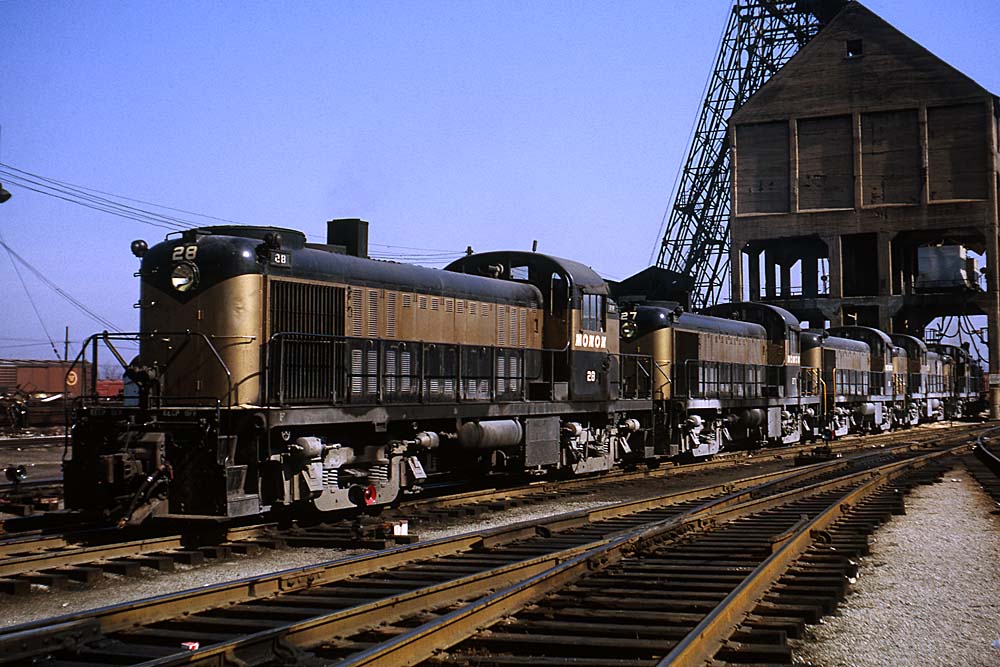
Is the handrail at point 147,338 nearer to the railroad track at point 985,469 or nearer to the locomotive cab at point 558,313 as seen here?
the locomotive cab at point 558,313

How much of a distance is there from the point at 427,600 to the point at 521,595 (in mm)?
695

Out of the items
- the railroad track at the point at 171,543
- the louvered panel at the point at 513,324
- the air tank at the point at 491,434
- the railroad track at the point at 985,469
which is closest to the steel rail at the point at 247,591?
the railroad track at the point at 171,543

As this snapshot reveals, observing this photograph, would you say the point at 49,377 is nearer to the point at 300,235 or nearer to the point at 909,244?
the point at 300,235

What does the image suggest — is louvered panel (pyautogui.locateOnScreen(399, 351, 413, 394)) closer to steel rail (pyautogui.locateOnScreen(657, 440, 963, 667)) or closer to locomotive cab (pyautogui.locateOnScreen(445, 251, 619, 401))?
locomotive cab (pyautogui.locateOnScreen(445, 251, 619, 401))

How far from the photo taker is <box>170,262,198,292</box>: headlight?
37.8ft

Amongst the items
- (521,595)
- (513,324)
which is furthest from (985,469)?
(521,595)

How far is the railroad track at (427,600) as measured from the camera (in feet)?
19.1

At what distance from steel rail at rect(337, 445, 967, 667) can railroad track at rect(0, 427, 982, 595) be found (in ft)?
7.64

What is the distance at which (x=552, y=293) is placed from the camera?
17.1m

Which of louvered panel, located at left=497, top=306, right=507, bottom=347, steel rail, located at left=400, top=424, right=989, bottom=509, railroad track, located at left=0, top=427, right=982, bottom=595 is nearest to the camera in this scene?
railroad track, located at left=0, top=427, right=982, bottom=595

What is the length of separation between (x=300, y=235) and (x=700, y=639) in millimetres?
7918

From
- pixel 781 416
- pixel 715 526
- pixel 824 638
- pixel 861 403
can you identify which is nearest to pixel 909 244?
pixel 861 403

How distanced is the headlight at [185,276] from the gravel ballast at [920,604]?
7705 mm

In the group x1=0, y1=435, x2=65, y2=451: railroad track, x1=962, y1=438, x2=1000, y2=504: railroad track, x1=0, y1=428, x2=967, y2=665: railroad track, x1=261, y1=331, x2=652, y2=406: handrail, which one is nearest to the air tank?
x1=261, y1=331, x2=652, y2=406: handrail
